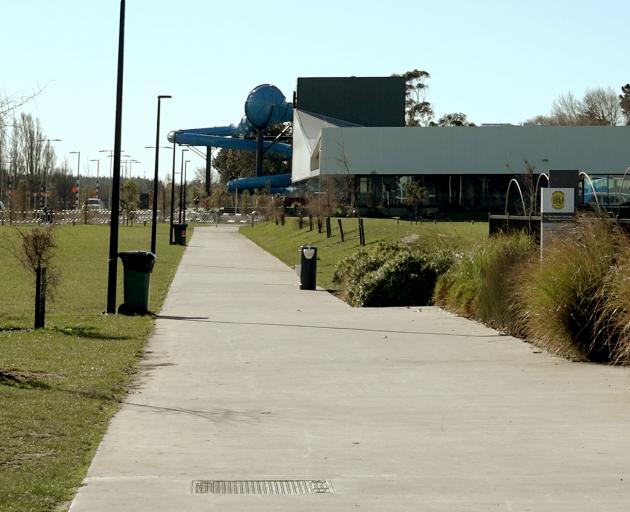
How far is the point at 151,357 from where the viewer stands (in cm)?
1616

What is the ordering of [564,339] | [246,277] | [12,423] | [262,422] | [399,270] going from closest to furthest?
[12,423] < [262,422] < [564,339] < [399,270] < [246,277]

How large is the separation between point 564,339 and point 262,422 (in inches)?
245

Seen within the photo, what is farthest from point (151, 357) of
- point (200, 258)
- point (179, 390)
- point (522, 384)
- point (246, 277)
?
point (200, 258)

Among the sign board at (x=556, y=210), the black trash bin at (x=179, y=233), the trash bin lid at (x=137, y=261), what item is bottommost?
the black trash bin at (x=179, y=233)

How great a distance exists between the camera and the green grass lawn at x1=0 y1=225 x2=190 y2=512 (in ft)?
26.8

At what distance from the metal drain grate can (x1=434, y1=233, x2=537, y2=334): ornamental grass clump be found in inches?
419

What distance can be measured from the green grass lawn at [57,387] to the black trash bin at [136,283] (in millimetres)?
727

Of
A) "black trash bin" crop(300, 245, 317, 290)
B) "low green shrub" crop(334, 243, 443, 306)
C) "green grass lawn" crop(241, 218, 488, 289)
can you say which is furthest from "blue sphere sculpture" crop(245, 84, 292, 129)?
"low green shrub" crop(334, 243, 443, 306)

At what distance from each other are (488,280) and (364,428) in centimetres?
1058

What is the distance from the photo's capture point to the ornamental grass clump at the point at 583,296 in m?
15.2

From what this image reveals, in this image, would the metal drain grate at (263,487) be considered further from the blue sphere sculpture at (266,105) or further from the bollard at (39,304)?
the blue sphere sculpture at (266,105)

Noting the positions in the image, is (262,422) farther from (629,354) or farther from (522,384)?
(629,354)

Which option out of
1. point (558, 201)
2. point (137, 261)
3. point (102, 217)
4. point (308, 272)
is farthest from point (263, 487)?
point (102, 217)

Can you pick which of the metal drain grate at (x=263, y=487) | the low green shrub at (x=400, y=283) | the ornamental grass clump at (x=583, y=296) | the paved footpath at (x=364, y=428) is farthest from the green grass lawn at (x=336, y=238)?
the metal drain grate at (x=263, y=487)
